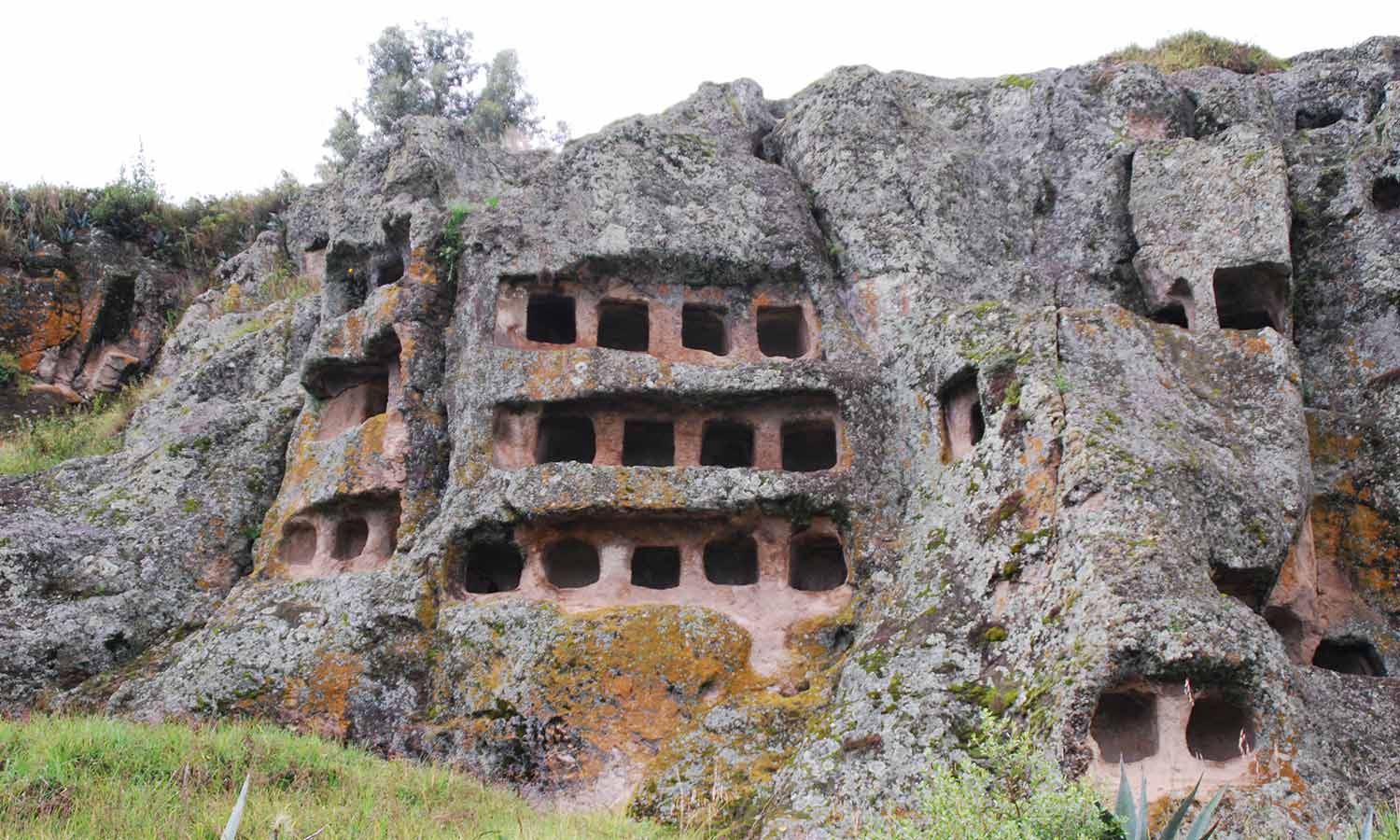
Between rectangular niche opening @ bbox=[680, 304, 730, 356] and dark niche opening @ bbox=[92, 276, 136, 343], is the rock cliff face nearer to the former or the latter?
rectangular niche opening @ bbox=[680, 304, 730, 356]

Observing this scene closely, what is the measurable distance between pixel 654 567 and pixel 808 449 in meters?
2.36

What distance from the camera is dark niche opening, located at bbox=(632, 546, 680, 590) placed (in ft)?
42.0

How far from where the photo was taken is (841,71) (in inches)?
584

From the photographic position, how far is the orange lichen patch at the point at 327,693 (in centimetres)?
1028

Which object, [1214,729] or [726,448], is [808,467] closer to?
[726,448]

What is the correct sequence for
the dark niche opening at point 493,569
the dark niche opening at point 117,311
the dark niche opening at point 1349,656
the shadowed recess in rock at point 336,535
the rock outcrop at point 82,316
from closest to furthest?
the dark niche opening at point 1349,656 < the dark niche opening at point 493,569 < the shadowed recess in rock at point 336,535 < the rock outcrop at point 82,316 < the dark niche opening at point 117,311

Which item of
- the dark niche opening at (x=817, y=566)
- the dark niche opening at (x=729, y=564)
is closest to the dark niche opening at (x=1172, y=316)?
the dark niche opening at (x=817, y=566)

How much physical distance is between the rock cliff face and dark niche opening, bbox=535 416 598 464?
0.25 feet

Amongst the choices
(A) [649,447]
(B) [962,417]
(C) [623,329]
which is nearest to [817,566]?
(B) [962,417]

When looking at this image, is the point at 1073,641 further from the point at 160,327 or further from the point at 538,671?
the point at 160,327

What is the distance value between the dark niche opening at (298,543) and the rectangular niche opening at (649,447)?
3.72 meters

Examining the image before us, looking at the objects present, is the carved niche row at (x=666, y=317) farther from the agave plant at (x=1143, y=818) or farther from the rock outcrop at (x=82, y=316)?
the rock outcrop at (x=82, y=316)

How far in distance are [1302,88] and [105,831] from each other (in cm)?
1529

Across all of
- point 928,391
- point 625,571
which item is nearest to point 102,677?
point 625,571
